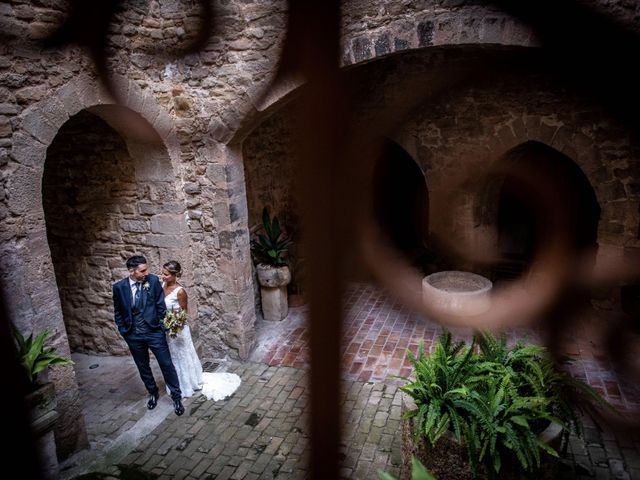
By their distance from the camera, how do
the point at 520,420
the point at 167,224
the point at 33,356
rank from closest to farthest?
the point at 520,420
the point at 33,356
the point at 167,224

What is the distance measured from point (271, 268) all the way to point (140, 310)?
2296 mm

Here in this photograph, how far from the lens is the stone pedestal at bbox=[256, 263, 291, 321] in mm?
6863

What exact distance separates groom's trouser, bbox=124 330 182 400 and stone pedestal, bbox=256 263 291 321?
2024mm

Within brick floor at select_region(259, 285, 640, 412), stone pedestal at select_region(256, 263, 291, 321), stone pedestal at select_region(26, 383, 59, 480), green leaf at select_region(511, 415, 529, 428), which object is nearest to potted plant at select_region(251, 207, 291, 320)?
stone pedestal at select_region(256, 263, 291, 321)

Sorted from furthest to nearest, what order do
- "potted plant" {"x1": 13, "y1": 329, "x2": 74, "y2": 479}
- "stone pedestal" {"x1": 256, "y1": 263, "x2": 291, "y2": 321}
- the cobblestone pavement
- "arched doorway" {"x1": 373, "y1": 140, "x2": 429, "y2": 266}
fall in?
1. "arched doorway" {"x1": 373, "y1": 140, "x2": 429, "y2": 266}
2. "stone pedestal" {"x1": 256, "y1": 263, "x2": 291, "y2": 321}
3. the cobblestone pavement
4. "potted plant" {"x1": 13, "y1": 329, "x2": 74, "y2": 479}

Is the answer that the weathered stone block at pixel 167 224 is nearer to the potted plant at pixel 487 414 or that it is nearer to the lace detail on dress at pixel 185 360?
the lace detail on dress at pixel 185 360

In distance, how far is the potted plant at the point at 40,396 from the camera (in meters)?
3.58

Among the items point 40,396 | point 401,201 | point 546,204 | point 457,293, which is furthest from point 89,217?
point 546,204

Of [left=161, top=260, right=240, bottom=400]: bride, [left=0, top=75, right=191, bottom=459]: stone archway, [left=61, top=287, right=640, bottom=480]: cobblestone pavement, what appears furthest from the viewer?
[left=161, top=260, right=240, bottom=400]: bride

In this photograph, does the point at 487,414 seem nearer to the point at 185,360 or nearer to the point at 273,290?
the point at 185,360

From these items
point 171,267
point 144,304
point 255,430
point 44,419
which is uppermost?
point 171,267

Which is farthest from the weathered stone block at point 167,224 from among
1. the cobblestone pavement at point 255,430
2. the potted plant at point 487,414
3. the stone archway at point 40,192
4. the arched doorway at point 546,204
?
the arched doorway at point 546,204

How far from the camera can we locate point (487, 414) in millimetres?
3533

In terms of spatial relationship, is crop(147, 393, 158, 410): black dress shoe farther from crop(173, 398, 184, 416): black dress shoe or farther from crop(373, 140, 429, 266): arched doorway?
crop(373, 140, 429, 266): arched doorway
